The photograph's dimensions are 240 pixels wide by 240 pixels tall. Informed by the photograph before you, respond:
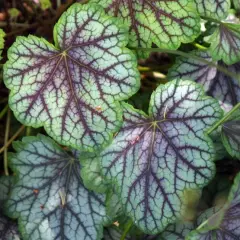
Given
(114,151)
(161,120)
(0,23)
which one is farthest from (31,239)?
(0,23)

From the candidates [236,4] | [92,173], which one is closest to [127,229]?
[92,173]

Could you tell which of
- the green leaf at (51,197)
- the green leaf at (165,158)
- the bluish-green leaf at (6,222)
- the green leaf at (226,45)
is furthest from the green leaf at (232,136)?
the bluish-green leaf at (6,222)

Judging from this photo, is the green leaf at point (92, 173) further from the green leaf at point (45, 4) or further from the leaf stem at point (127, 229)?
the green leaf at point (45, 4)

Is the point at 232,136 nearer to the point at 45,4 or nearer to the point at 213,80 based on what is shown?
the point at 213,80

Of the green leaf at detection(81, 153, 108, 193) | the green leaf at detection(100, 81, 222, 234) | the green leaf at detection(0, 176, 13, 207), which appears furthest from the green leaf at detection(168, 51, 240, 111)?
the green leaf at detection(0, 176, 13, 207)

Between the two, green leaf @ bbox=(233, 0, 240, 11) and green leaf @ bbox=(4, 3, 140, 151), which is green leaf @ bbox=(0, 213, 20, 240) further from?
green leaf @ bbox=(233, 0, 240, 11)

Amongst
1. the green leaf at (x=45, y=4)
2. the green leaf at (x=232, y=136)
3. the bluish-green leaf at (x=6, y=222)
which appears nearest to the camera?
the green leaf at (x=232, y=136)
